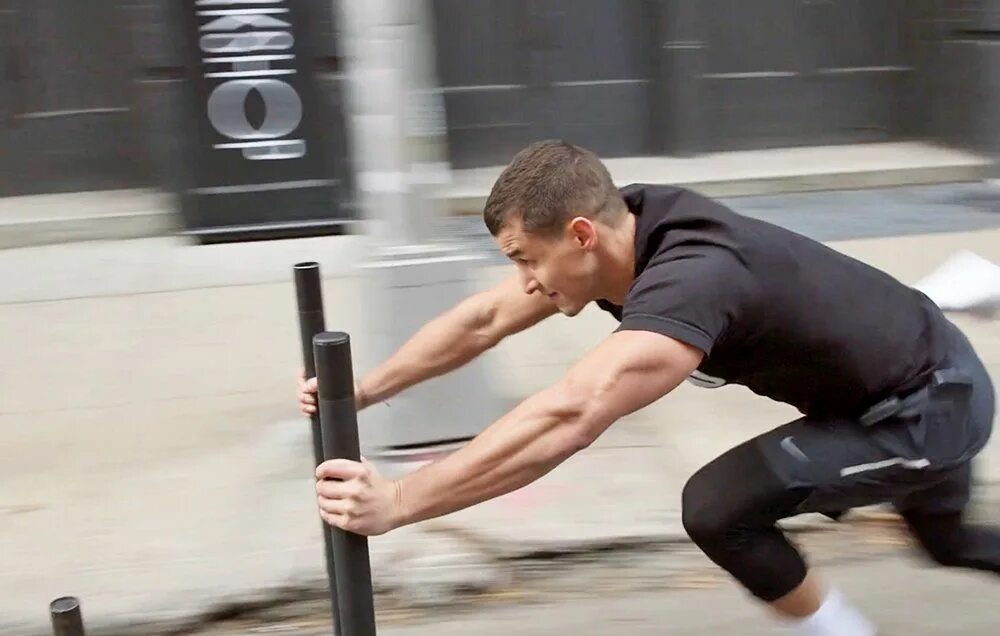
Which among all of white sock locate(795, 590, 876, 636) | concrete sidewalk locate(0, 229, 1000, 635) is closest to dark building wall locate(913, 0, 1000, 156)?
concrete sidewalk locate(0, 229, 1000, 635)

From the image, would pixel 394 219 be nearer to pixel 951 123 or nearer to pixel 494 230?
pixel 494 230

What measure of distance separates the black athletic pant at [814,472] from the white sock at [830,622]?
12cm

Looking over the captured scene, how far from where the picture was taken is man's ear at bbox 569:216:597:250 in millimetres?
2336

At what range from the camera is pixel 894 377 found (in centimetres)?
257

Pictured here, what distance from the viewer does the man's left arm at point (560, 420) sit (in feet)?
7.02

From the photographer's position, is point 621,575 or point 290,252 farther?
point 290,252

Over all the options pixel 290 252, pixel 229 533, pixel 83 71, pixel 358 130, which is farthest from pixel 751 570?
pixel 83 71

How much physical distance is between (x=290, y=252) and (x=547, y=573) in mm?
3986

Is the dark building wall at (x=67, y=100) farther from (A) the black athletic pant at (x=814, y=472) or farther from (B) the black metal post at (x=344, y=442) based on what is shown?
(B) the black metal post at (x=344, y=442)

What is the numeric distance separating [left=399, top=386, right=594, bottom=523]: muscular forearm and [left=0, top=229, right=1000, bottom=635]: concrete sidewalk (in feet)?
4.46

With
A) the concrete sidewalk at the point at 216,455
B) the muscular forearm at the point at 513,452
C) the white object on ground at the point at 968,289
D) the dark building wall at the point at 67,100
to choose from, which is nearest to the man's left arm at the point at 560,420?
the muscular forearm at the point at 513,452

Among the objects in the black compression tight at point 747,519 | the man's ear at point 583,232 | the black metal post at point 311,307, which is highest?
the man's ear at point 583,232

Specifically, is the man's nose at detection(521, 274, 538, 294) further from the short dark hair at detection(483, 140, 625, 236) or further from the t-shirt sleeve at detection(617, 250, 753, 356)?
the t-shirt sleeve at detection(617, 250, 753, 356)

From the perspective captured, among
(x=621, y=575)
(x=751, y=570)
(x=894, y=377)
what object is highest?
(x=894, y=377)
